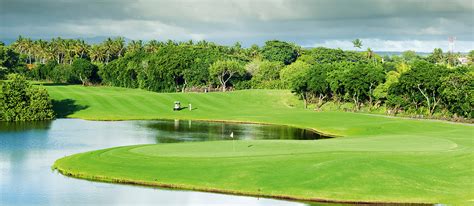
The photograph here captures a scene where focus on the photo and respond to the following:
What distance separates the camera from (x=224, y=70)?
163875mm

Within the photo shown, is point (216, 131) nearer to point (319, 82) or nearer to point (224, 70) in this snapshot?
point (319, 82)

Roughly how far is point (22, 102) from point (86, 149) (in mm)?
40712

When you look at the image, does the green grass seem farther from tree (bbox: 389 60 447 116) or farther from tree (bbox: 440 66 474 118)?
tree (bbox: 389 60 447 116)

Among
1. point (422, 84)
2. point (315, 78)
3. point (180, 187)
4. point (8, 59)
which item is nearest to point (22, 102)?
point (315, 78)

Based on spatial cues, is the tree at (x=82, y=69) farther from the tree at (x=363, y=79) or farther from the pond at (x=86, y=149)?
the tree at (x=363, y=79)

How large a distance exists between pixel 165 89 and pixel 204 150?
4393 inches

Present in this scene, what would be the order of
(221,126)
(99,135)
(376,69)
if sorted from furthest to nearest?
(376,69)
(221,126)
(99,135)

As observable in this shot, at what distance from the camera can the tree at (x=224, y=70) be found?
16225 cm

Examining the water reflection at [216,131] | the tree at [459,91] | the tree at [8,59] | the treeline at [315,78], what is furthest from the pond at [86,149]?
the tree at [8,59]

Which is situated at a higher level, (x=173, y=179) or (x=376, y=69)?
(x=376, y=69)

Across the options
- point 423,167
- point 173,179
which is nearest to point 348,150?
point 423,167

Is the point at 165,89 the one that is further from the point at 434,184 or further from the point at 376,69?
the point at 434,184

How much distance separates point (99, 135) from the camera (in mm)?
82438

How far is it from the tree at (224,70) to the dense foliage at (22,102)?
60.3m
